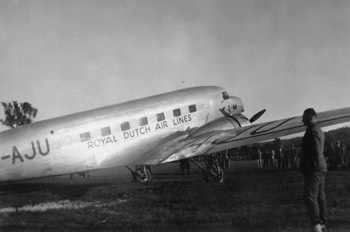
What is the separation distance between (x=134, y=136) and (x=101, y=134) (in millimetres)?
1387

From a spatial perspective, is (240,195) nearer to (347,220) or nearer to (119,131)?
(347,220)

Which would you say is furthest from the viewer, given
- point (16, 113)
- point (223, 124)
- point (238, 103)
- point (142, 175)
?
point (16, 113)

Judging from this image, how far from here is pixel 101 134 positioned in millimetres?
12078

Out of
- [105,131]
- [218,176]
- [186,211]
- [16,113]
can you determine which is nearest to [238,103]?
[218,176]

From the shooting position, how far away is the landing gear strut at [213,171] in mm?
12070

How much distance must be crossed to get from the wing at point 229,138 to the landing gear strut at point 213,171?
0.91 m

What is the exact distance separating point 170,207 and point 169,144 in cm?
500

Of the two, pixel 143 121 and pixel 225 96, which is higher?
pixel 225 96

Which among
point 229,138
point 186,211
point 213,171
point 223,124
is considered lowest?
point 213,171

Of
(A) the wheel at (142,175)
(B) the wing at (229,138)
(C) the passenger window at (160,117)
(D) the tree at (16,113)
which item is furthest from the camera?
(D) the tree at (16,113)

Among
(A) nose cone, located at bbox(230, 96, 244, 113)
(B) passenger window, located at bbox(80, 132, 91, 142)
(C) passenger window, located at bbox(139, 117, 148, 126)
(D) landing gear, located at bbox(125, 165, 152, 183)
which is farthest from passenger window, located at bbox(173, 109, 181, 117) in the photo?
(B) passenger window, located at bbox(80, 132, 91, 142)

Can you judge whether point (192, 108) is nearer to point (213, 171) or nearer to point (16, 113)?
point (213, 171)

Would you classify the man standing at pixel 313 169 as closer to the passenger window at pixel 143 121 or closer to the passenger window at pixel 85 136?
the passenger window at pixel 85 136

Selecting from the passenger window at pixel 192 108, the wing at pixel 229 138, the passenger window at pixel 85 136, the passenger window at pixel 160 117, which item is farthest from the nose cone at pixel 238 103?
the passenger window at pixel 85 136
